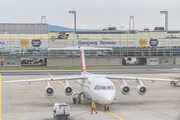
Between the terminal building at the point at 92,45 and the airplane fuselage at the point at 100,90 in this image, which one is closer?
the airplane fuselage at the point at 100,90

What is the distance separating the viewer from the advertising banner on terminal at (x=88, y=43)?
105m

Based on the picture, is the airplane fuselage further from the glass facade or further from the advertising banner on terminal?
the advertising banner on terminal

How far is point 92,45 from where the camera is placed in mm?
107750

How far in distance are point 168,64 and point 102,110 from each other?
86596 mm

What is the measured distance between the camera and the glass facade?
105 m

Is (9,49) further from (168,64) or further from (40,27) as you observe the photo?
(168,64)

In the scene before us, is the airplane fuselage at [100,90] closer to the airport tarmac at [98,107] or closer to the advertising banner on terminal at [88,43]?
the airport tarmac at [98,107]

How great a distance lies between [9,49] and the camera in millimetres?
104875

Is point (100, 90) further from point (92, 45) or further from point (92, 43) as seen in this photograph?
point (92, 43)

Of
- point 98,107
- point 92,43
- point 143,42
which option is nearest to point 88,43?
point 92,43

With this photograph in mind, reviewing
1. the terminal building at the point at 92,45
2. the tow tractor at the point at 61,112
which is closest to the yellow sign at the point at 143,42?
the terminal building at the point at 92,45

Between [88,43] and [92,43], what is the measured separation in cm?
145

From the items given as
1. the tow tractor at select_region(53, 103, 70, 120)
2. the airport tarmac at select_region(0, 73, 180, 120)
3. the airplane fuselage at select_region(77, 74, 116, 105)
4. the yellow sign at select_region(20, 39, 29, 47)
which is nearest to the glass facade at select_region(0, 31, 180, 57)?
the yellow sign at select_region(20, 39, 29, 47)

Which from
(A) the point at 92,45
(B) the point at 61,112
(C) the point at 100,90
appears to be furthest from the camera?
(A) the point at 92,45
